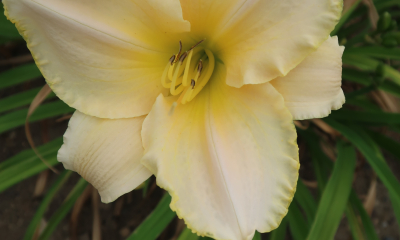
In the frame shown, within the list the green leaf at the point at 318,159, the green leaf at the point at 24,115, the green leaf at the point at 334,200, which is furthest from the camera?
the green leaf at the point at 318,159

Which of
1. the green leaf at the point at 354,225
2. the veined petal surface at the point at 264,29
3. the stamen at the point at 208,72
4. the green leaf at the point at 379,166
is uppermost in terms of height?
the veined petal surface at the point at 264,29

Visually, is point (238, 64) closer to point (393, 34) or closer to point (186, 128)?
point (186, 128)

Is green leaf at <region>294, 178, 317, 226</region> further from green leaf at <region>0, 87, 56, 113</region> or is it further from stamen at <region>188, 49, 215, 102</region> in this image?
green leaf at <region>0, 87, 56, 113</region>

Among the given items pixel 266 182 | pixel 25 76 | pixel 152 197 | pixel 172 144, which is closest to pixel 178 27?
pixel 172 144

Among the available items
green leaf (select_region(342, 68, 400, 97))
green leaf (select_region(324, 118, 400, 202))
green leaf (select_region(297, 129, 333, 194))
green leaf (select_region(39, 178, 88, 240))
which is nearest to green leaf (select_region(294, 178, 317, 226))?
green leaf (select_region(297, 129, 333, 194))

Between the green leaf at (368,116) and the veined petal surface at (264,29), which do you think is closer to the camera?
the veined petal surface at (264,29)

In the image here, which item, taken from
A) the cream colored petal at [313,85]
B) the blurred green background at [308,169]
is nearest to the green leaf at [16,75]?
the blurred green background at [308,169]

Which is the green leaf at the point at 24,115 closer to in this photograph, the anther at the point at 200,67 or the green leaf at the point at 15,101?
the green leaf at the point at 15,101
